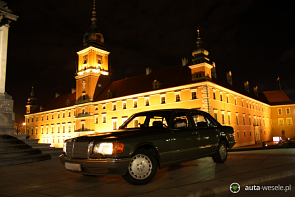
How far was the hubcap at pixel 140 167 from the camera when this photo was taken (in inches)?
173

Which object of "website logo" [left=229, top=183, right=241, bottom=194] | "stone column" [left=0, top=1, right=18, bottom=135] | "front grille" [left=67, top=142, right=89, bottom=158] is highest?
"stone column" [left=0, top=1, right=18, bottom=135]

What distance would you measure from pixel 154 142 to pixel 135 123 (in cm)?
105

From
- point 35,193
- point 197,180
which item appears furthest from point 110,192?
point 197,180

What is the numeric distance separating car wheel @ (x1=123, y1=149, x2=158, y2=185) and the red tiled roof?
69.1 m

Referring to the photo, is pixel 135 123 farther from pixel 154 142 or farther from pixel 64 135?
pixel 64 135

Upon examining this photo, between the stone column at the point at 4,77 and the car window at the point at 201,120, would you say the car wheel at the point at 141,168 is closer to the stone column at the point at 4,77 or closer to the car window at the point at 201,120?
the car window at the point at 201,120

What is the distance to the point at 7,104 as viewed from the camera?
36.7 feet

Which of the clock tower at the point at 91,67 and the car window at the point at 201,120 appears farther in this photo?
the clock tower at the point at 91,67

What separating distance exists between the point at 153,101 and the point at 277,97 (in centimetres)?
4513

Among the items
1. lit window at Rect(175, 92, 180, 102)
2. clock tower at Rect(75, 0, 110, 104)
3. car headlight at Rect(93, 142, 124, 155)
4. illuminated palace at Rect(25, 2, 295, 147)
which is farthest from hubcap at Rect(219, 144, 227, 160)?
clock tower at Rect(75, 0, 110, 104)

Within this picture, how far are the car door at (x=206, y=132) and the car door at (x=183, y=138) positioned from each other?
0.87ft

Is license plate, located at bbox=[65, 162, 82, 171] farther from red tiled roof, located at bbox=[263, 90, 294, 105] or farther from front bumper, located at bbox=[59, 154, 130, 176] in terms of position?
red tiled roof, located at bbox=[263, 90, 294, 105]

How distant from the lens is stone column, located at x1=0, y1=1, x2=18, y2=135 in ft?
35.4

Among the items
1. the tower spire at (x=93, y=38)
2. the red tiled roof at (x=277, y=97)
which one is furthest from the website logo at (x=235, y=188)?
the red tiled roof at (x=277, y=97)
